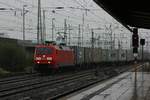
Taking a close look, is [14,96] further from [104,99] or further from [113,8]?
[113,8]

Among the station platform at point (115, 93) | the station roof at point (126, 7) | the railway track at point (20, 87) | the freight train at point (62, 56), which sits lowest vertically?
the railway track at point (20, 87)

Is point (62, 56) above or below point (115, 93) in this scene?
above

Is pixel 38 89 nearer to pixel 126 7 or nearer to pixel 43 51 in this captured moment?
pixel 126 7

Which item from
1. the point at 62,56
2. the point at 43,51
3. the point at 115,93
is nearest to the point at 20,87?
the point at 115,93

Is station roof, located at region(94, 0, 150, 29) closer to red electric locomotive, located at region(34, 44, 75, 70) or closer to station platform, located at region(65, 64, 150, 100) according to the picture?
station platform, located at region(65, 64, 150, 100)

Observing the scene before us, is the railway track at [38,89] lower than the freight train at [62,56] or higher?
lower

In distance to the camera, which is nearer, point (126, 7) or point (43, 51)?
point (126, 7)

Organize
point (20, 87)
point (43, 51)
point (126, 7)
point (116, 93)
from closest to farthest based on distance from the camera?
point (126, 7)
point (116, 93)
point (20, 87)
point (43, 51)

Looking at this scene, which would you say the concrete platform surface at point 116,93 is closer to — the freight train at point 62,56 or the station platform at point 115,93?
the station platform at point 115,93

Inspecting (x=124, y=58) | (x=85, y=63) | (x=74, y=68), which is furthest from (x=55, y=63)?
(x=124, y=58)

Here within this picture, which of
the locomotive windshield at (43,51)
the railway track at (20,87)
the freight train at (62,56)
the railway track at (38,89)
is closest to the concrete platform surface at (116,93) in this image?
the railway track at (38,89)

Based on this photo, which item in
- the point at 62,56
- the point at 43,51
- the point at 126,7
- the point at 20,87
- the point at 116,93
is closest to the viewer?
the point at 126,7

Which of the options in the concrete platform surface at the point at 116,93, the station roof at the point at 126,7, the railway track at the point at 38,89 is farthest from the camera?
the railway track at the point at 38,89

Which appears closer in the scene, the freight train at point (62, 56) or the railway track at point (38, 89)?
the railway track at point (38, 89)
